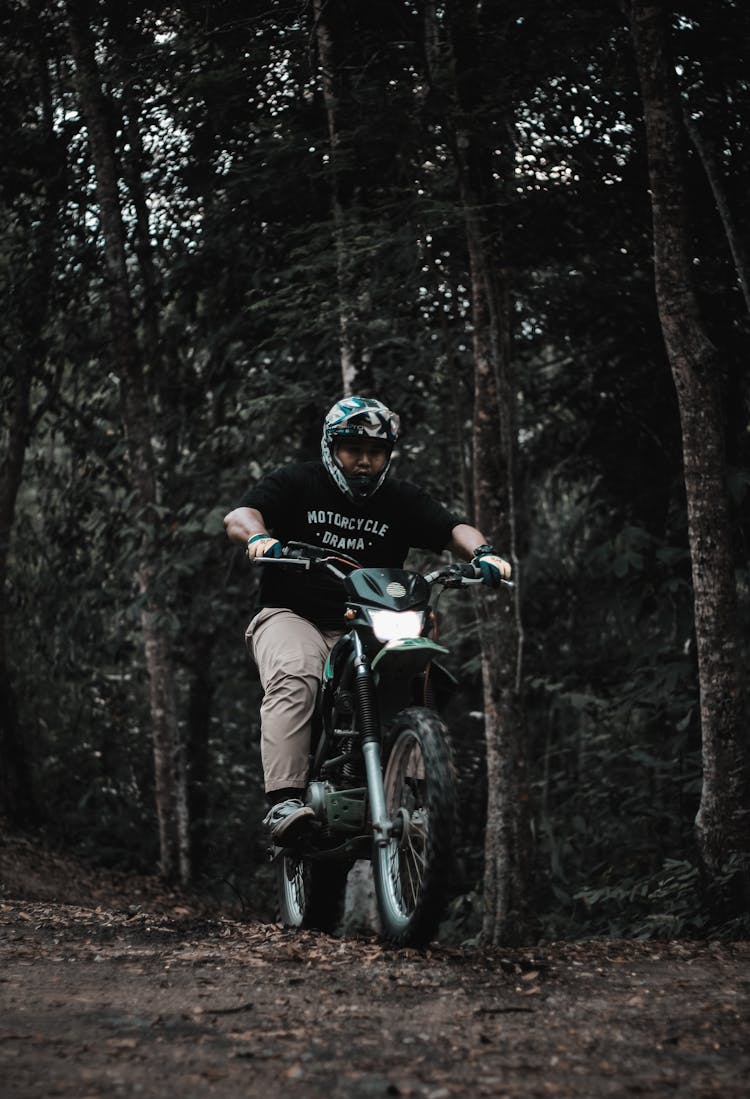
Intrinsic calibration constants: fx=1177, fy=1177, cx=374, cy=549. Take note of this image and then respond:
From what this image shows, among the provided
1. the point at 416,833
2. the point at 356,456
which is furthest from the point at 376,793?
the point at 356,456

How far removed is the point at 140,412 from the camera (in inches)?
481

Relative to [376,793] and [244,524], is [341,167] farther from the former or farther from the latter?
[376,793]

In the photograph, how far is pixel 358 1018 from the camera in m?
3.47

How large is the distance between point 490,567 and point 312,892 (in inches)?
73.0

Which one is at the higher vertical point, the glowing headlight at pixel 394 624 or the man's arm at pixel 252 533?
the man's arm at pixel 252 533

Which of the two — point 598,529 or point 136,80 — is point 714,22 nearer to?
point 598,529

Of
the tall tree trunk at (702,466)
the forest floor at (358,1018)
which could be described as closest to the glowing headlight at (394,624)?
the forest floor at (358,1018)

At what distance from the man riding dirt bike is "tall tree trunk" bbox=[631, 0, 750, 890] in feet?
5.07

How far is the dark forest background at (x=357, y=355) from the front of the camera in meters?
8.27

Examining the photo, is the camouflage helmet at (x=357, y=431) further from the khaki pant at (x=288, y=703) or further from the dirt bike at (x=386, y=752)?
the khaki pant at (x=288, y=703)

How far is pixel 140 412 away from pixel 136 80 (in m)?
3.39

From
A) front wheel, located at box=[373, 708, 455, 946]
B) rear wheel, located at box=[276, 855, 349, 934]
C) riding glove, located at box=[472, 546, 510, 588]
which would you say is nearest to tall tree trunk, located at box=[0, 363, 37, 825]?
rear wheel, located at box=[276, 855, 349, 934]

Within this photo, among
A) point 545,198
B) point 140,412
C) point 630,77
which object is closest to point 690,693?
point 545,198

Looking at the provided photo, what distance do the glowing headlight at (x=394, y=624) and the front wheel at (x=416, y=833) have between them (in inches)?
12.5
